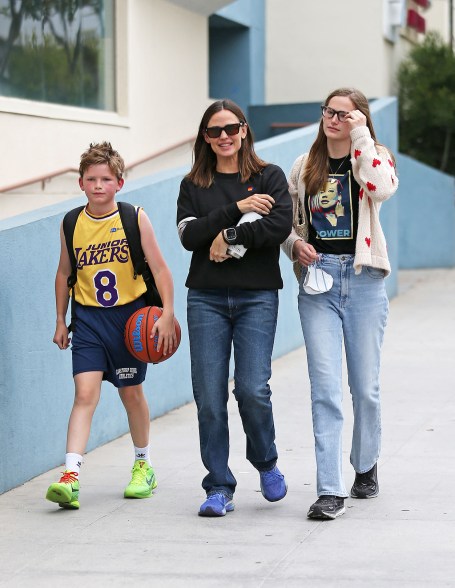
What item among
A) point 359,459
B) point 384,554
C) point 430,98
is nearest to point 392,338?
point 359,459

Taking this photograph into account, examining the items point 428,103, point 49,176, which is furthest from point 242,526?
point 428,103

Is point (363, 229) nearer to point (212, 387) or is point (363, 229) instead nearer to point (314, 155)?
point (314, 155)

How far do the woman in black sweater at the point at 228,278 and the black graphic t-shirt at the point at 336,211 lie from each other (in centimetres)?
19

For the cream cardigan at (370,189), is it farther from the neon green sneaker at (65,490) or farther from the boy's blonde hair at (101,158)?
the neon green sneaker at (65,490)

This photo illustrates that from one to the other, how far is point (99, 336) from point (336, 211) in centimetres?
126

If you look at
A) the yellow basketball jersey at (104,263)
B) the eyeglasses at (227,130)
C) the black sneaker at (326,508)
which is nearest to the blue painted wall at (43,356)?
the yellow basketball jersey at (104,263)

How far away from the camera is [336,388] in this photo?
5.61 m

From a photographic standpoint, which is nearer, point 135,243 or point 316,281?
point 316,281

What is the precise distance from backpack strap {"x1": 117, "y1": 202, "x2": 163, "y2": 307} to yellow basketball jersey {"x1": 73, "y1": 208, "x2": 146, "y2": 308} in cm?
3

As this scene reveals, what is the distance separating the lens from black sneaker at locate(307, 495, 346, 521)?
18.0 ft

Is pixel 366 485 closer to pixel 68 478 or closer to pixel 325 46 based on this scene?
pixel 68 478

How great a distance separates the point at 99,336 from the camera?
587cm

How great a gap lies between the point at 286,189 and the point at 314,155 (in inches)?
10.4

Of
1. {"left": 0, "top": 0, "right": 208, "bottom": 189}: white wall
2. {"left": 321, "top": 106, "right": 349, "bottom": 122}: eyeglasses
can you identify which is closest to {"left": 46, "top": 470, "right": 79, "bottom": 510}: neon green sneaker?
{"left": 321, "top": 106, "right": 349, "bottom": 122}: eyeglasses
